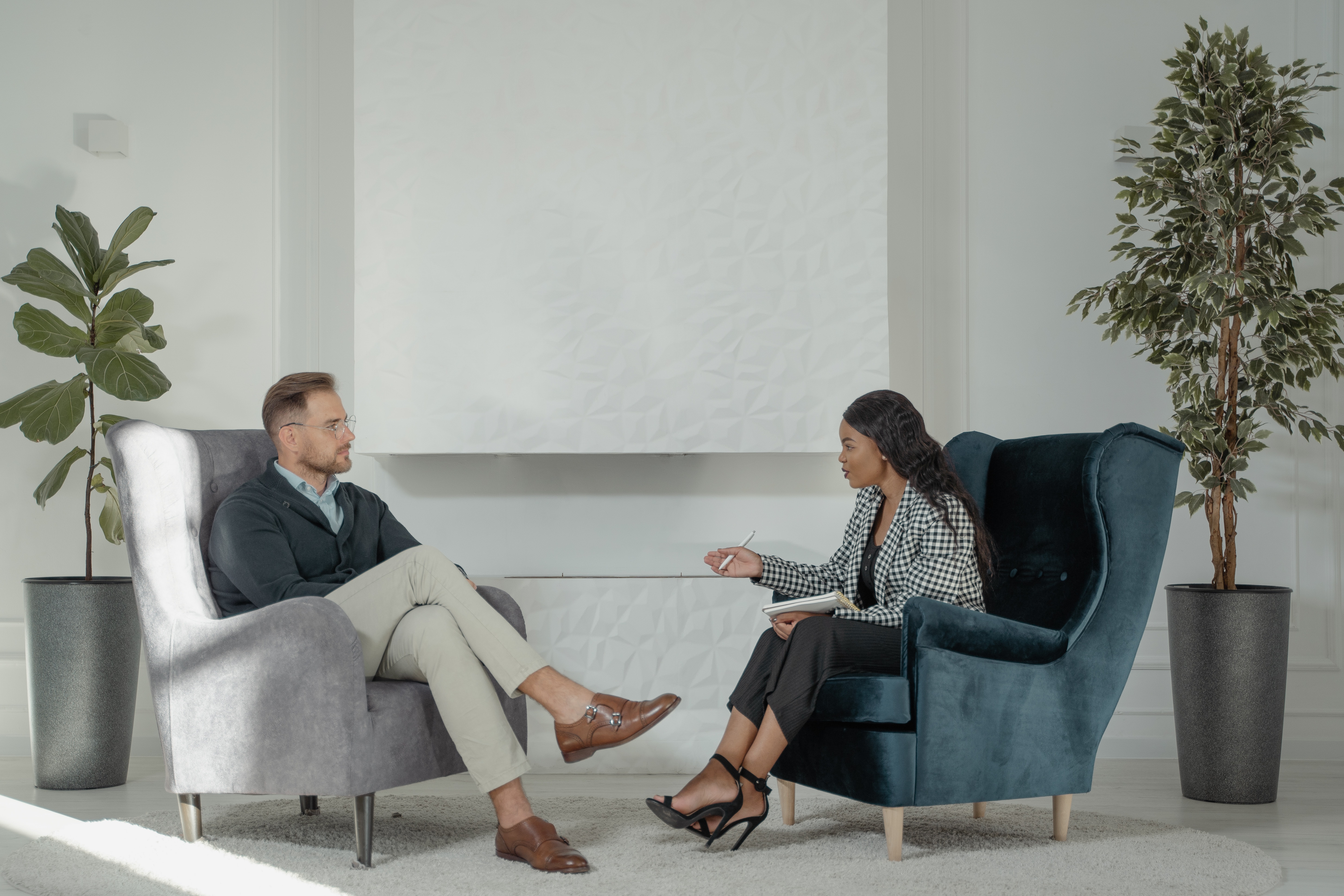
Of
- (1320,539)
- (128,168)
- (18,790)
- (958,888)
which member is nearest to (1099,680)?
(958,888)

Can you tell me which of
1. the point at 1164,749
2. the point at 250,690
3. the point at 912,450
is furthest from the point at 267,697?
the point at 1164,749

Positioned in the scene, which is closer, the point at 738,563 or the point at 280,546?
the point at 280,546

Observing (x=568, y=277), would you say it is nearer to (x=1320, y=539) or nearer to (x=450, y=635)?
(x=450, y=635)

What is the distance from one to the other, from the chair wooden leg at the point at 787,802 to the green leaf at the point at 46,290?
8.35 ft

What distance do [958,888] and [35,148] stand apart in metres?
3.83

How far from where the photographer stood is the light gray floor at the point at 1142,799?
2.54 meters

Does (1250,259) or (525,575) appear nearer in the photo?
(1250,259)

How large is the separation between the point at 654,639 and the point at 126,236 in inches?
82.5

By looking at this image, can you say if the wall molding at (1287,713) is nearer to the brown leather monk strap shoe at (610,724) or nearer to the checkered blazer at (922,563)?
the checkered blazer at (922,563)

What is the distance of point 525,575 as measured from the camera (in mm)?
3820

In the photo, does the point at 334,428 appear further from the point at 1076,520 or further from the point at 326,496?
the point at 1076,520

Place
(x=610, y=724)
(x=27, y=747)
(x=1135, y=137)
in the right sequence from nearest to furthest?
1. (x=610, y=724)
2. (x=27, y=747)
3. (x=1135, y=137)

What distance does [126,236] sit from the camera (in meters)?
3.33

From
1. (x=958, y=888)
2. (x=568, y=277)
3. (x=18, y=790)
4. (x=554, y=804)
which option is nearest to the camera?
(x=958, y=888)
